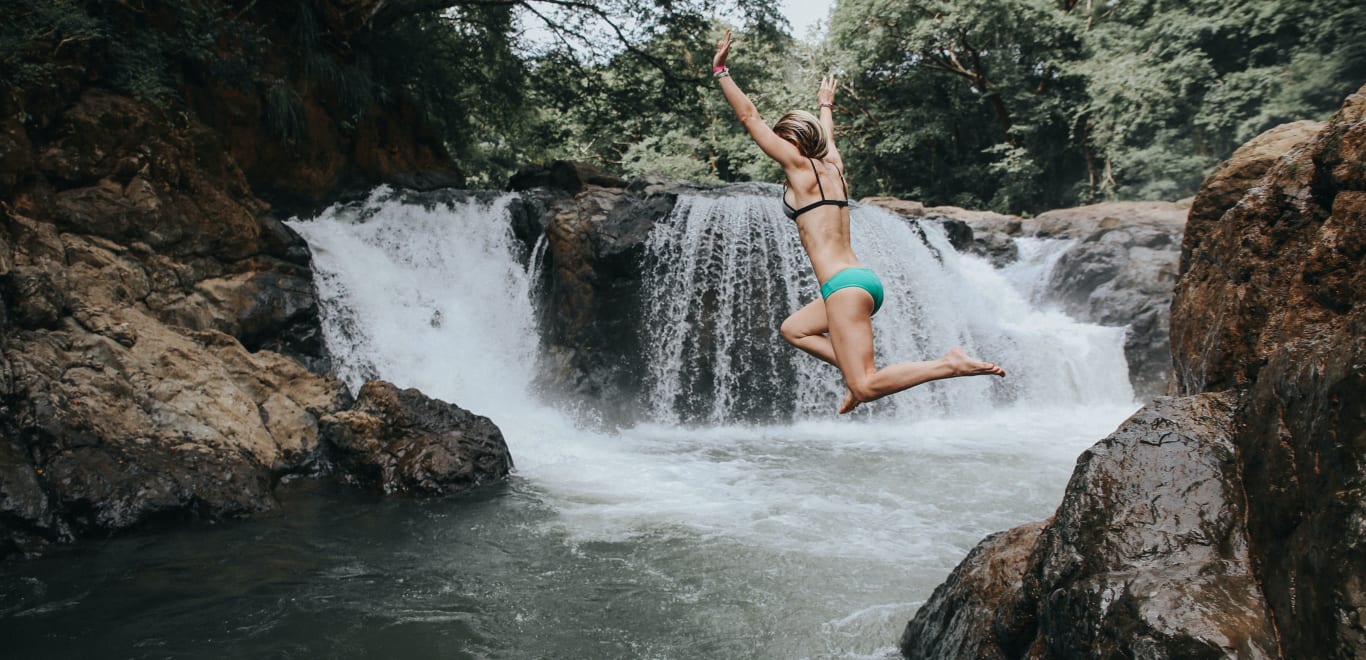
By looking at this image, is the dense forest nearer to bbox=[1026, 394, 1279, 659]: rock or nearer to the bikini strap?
the bikini strap

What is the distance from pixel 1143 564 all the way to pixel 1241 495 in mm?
421

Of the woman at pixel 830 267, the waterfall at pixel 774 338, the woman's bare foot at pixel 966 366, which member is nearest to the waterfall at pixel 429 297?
the waterfall at pixel 774 338

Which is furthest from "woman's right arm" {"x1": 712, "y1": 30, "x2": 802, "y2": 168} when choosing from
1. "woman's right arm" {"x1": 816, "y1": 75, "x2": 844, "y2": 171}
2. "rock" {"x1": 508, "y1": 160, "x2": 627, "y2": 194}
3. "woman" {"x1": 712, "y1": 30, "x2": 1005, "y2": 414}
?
"rock" {"x1": 508, "y1": 160, "x2": 627, "y2": 194}

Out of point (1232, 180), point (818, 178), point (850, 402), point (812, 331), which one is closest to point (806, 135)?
point (818, 178)

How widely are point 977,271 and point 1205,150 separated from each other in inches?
242

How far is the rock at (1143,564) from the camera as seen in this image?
7.41 feet

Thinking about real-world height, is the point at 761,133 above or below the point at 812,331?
above

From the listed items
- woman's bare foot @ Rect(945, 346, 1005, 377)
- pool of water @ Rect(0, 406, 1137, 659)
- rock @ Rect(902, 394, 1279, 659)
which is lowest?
pool of water @ Rect(0, 406, 1137, 659)

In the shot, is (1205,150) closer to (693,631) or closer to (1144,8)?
(1144,8)

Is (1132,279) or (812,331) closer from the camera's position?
(812,331)

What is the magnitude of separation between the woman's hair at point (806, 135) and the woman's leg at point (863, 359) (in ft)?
1.80

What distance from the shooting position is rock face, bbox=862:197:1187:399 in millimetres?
12914

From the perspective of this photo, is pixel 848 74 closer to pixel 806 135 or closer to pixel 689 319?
pixel 689 319

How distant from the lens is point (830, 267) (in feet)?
9.59
